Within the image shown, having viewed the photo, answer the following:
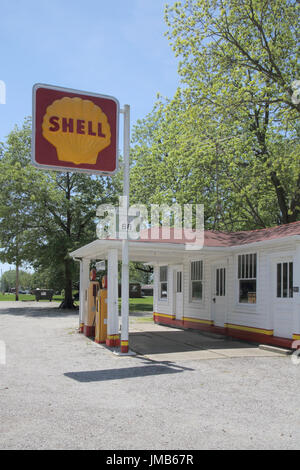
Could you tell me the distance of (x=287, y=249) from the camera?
36.6 ft

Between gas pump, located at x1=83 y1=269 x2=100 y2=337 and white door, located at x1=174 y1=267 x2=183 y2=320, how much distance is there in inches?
169

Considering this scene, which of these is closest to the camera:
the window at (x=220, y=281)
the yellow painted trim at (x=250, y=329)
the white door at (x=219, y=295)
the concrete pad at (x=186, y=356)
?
the concrete pad at (x=186, y=356)

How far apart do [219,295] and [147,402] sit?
341 inches

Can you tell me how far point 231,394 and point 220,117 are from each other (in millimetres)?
13267

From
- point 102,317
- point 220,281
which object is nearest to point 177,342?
point 102,317

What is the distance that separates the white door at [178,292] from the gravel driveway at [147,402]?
22.6 ft

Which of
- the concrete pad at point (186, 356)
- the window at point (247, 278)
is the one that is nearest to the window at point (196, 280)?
the window at point (247, 278)

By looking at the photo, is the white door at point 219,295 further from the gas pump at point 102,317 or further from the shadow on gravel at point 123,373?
the shadow on gravel at point 123,373

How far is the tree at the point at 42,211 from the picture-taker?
93.7 ft

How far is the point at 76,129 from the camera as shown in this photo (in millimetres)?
9695

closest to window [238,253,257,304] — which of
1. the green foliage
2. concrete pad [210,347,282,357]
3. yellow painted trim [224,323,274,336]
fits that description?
yellow painted trim [224,323,274,336]

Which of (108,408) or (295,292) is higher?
(295,292)

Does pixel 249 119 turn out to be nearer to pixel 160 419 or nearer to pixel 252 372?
pixel 252 372
